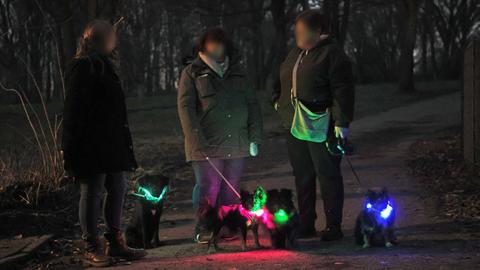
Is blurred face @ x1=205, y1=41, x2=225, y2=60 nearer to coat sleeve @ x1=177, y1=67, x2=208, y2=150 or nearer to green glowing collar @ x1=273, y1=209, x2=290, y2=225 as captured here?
coat sleeve @ x1=177, y1=67, x2=208, y2=150

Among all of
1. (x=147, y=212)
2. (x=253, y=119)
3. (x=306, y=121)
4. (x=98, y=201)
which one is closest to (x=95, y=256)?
(x=98, y=201)

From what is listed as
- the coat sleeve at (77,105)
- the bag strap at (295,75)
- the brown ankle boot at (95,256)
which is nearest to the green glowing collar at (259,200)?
the bag strap at (295,75)

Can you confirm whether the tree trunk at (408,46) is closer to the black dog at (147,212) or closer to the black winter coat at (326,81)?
the black winter coat at (326,81)

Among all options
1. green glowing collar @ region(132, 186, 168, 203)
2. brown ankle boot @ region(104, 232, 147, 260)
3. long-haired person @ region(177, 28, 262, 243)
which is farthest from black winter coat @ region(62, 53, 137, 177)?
long-haired person @ region(177, 28, 262, 243)

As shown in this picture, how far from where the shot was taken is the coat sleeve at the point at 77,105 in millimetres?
5305

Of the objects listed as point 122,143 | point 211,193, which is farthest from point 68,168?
point 211,193

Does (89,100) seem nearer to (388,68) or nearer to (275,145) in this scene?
(275,145)

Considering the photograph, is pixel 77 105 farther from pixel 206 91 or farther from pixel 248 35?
pixel 248 35

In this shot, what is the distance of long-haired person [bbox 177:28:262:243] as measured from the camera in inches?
237

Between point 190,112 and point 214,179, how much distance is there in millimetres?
701

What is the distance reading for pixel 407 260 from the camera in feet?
17.3

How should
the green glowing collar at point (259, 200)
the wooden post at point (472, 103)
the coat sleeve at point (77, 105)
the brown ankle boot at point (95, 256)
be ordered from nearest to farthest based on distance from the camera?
the coat sleeve at point (77, 105) < the brown ankle boot at point (95, 256) < the green glowing collar at point (259, 200) < the wooden post at point (472, 103)

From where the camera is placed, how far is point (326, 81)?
5.95 metres

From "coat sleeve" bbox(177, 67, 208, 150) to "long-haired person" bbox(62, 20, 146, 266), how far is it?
1.86 feet
